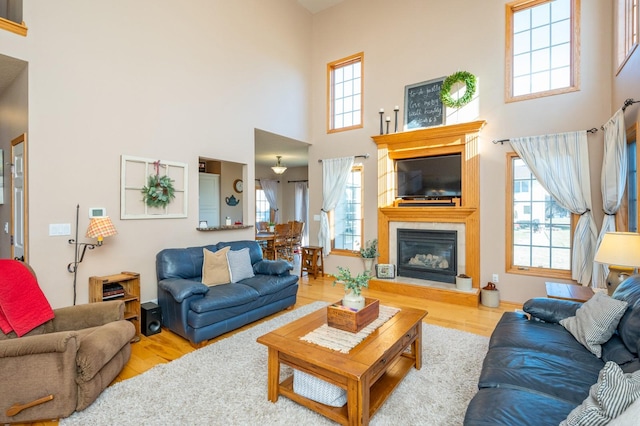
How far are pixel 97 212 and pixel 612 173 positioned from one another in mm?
5828

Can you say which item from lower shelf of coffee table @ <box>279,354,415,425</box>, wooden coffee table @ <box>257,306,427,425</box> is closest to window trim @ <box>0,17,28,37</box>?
wooden coffee table @ <box>257,306,427,425</box>

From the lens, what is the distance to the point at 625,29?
3383mm

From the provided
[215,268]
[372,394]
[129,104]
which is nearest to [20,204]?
[129,104]

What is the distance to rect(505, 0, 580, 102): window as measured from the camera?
13.6ft

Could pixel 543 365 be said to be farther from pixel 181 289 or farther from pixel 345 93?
pixel 345 93

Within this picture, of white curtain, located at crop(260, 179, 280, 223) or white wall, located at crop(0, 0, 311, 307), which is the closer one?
white wall, located at crop(0, 0, 311, 307)

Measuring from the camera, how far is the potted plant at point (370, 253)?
Answer: 5.64 m

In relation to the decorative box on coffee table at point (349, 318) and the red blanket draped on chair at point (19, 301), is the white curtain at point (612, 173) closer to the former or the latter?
the decorative box on coffee table at point (349, 318)

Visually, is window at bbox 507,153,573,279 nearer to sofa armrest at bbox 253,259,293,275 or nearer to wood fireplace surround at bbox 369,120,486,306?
wood fireplace surround at bbox 369,120,486,306

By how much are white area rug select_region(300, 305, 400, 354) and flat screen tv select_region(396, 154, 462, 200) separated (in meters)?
3.18

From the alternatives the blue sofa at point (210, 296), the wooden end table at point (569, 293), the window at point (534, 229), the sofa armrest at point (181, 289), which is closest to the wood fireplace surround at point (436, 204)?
the window at point (534, 229)

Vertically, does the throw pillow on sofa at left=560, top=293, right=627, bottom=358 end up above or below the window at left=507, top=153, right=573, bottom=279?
below

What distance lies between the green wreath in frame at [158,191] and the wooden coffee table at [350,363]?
261 cm

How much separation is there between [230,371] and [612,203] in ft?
14.7
